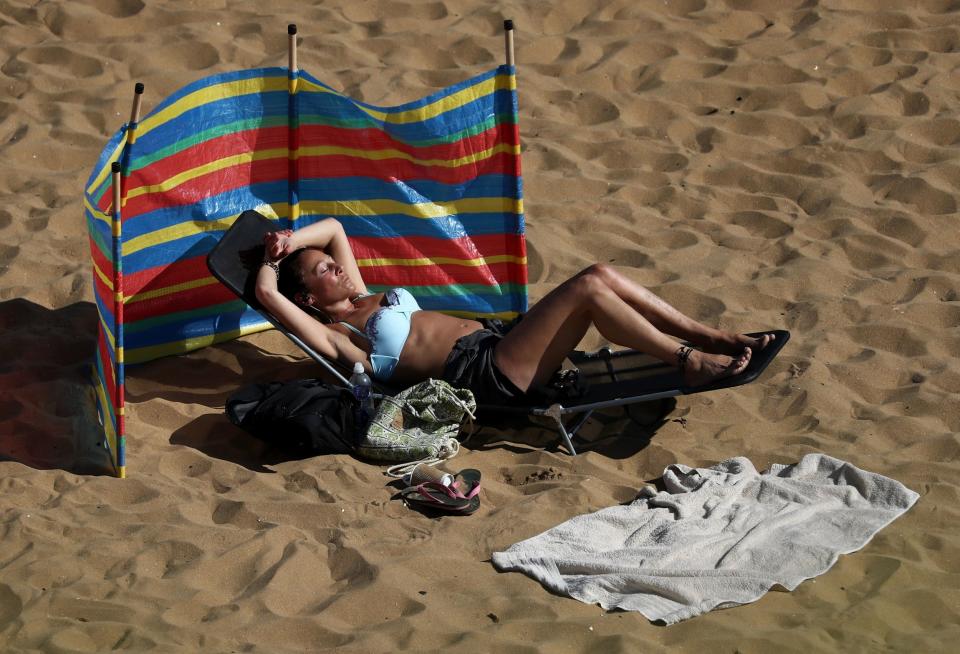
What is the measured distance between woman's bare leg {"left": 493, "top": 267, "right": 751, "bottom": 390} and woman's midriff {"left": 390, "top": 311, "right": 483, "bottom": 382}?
0.23 metres

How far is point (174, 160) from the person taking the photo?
17.6ft

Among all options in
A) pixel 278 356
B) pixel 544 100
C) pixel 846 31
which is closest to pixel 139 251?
pixel 278 356

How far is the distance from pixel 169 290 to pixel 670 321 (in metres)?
2.14

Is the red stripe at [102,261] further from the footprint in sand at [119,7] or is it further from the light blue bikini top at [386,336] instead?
the footprint in sand at [119,7]

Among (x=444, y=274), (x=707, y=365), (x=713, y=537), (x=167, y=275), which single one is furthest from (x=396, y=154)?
(x=713, y=537)

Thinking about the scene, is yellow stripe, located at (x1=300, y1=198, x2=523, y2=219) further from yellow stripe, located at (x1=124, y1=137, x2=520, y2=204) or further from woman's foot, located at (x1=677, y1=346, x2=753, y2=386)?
woman's foot, located at (x1=677, y1=346, x2=753, y2=386)

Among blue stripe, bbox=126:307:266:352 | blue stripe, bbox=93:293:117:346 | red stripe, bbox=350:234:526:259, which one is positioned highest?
red stripe, bbox=350:234:526:259

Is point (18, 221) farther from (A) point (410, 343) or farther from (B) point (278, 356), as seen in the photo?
(A) point (410, 343)

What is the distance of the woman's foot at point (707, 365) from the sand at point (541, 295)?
10.6 inches

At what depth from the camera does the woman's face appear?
5.48 metres

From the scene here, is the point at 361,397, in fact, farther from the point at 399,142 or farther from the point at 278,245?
the point at 399,142

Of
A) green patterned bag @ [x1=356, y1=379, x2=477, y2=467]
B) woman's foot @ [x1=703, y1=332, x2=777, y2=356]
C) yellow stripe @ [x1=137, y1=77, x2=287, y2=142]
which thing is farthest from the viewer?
yellow stripe @ [x1=137, y1=77, x2=287, y2=142]

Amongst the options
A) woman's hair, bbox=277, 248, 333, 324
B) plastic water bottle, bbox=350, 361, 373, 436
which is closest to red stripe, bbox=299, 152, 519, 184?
woman's hair, bbox=277, 248, 333, 324

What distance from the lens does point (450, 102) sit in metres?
5.54
